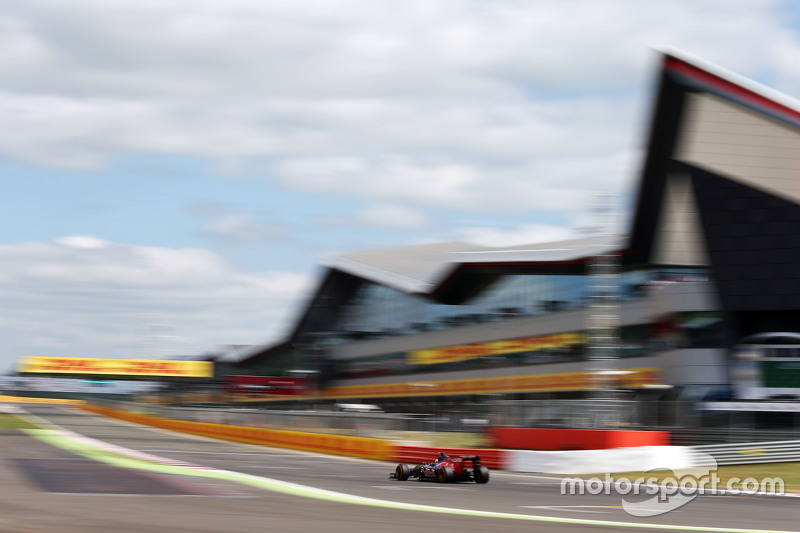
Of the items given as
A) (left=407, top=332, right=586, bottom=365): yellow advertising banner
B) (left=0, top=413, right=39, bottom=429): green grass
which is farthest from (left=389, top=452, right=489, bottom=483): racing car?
(left=407, top=332, right=586, bottom=365): yellow advertising banner

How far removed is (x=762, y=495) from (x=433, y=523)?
395 inches

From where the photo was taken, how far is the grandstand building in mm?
38531

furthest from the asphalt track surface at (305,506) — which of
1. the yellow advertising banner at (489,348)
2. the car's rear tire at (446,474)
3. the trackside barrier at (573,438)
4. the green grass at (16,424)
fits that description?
the yellow advertising banner at (489,348)

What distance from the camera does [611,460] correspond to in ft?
72.6

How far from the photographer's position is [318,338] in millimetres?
80062

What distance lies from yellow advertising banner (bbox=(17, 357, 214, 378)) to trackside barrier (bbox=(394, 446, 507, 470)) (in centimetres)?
8174

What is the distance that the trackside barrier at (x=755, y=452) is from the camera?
23656mm

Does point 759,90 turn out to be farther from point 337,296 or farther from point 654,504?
point 337,296

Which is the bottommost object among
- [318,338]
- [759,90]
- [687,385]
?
[687,385]

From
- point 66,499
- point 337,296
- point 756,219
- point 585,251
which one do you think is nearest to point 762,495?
point 66,499

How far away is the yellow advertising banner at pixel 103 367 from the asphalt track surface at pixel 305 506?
3440 inches

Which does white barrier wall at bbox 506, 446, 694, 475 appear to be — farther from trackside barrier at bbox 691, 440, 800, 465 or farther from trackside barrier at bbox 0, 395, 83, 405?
trackside barrier at bbox 0, 395, 83, 405

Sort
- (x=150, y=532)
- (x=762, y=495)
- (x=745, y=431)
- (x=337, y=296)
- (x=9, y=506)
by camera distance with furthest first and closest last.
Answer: (x=337, y=296)
(x=745, y=431)
(x=762, y=495)
(x=9, y=506)
(x=150, y=532)

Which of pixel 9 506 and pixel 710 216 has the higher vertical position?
pixel 710 216
